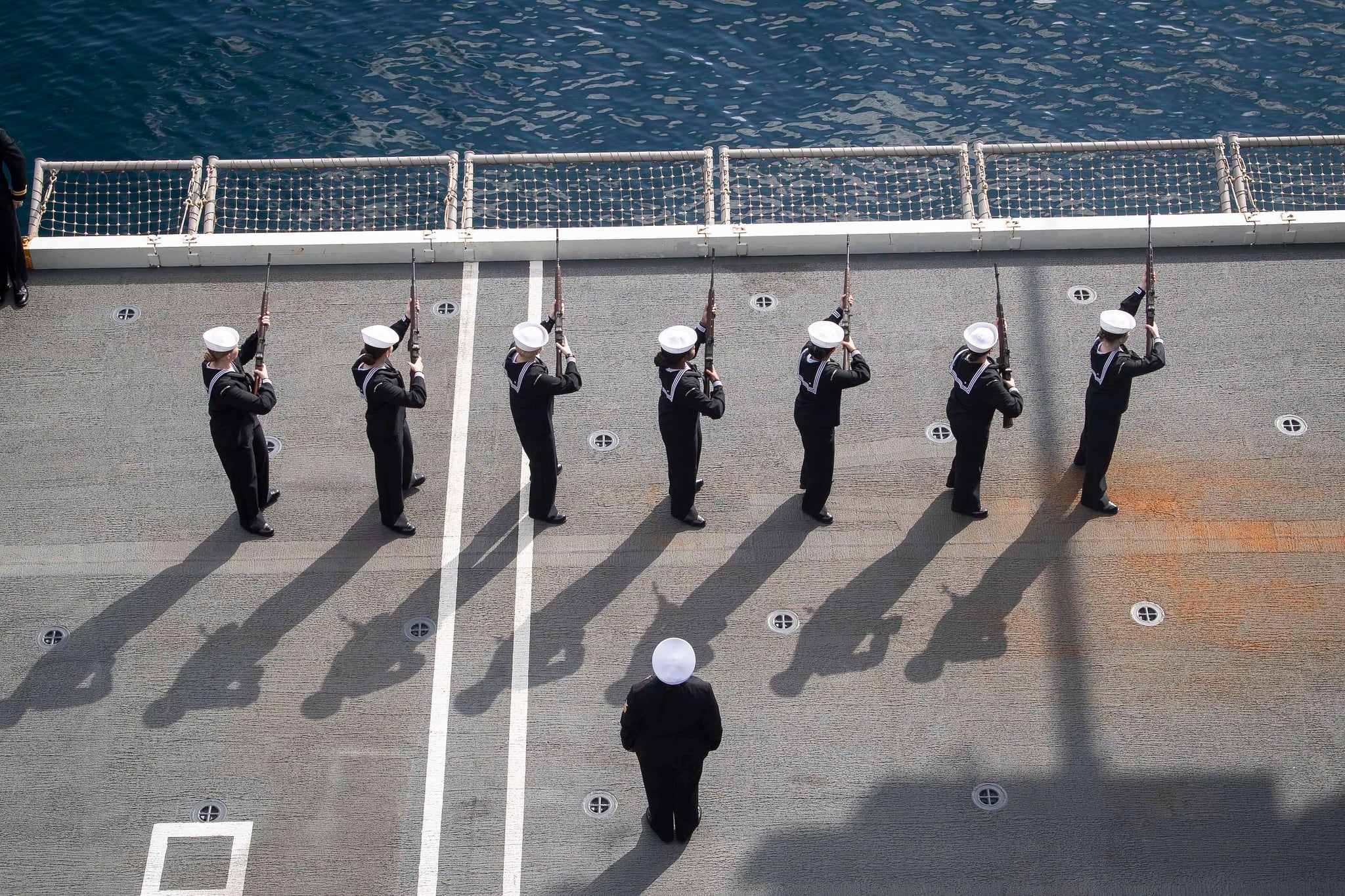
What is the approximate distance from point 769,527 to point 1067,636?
A: 2.36 metres

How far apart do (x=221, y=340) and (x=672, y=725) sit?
14.9 ft

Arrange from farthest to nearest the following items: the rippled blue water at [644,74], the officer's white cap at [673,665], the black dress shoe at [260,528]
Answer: the rippled blue water at [644,74] → the black dress shoe at [260,528] → the officer's white cap at [673,665]

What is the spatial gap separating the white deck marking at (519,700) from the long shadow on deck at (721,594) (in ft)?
2.13

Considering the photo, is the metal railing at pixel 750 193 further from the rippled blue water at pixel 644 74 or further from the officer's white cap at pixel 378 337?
the officer's white cap at pixel 378 337

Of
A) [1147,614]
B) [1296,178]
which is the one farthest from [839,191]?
[1147,614]

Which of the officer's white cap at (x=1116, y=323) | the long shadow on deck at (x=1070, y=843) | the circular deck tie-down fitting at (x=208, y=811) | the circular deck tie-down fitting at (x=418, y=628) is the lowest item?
the long shadow on deck at (x=1070, y=843)

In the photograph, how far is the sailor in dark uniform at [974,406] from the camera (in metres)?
10.4

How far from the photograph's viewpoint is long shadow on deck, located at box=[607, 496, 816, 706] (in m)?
10.1

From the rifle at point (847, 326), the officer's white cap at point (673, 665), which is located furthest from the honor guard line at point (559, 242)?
the officer's white cap at point (673, 665)

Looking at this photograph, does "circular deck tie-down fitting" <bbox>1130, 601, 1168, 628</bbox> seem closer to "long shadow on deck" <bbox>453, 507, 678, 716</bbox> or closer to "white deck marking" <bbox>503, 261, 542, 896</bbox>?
"long shadow on deck" <bbox>453, 507, 678, 716</bbox>

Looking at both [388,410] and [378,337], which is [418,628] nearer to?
[388,410]

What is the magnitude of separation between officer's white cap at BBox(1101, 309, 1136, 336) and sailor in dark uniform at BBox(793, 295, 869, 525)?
1774 millimetres

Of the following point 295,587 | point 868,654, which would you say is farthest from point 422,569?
point 868,654

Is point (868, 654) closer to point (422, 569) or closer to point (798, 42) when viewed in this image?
point (422, 569)
